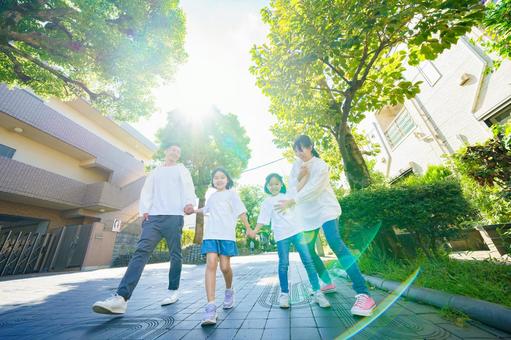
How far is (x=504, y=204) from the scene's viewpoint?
549 cm

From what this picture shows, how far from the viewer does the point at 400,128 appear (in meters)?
12.2

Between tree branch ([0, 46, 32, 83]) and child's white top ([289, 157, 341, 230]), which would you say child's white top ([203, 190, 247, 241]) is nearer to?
child's white top ([289, 157, 341, 230])

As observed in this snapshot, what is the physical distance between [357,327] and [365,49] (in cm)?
466

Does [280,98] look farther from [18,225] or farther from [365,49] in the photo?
[18,225]

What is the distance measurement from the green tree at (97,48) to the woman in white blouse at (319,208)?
6.28 meters

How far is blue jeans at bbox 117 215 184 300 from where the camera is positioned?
8.42 feet

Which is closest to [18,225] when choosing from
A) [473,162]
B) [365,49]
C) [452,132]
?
[365,49]

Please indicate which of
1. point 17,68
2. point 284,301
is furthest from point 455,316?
point 17,68

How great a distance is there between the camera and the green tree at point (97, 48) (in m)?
5.32

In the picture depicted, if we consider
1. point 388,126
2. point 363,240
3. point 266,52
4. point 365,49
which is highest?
point 388,126

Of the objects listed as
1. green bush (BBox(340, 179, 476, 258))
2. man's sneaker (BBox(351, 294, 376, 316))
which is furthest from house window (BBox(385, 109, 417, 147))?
man's sneaker (BBox(351, 294, 376, 316))

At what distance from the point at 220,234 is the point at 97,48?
21.5 feet

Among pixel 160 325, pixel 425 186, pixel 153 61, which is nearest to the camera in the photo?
pixel 160 325

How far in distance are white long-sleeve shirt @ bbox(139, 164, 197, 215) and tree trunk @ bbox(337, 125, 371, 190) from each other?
11.6ft
